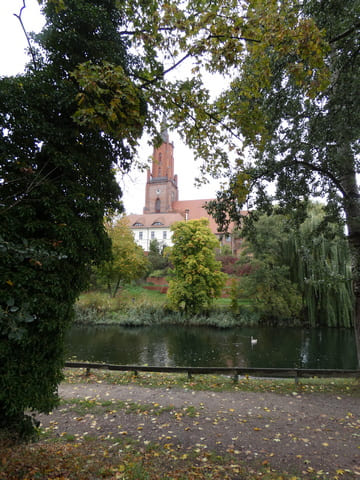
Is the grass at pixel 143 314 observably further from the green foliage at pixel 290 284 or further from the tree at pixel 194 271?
the green foliage at pixel 290 284

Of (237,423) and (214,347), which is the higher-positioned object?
(237,423)

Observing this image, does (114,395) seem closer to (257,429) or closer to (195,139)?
(257,429)

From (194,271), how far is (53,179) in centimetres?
2276

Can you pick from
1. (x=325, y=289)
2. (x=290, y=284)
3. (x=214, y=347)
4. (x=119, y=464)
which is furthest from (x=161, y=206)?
(x=119, y=464)

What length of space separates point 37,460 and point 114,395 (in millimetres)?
4170

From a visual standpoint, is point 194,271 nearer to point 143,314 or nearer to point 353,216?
point 143,314

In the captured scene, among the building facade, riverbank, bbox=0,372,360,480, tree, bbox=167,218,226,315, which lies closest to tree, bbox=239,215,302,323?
tree, bbox=167,218,226,315

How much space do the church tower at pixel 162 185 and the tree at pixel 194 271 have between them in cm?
3128

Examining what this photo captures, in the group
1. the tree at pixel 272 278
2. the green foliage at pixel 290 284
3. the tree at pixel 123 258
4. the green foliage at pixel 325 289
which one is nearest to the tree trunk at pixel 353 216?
the green foliage at pixel 325 289

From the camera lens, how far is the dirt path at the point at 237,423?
3992 mm

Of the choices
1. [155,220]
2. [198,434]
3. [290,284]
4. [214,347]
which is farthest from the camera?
[155,220]

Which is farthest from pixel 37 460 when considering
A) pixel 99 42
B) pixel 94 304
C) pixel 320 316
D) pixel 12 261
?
pixel 94 304

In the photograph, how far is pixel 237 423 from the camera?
16.7ft

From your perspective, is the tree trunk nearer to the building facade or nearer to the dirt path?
the dirt path
